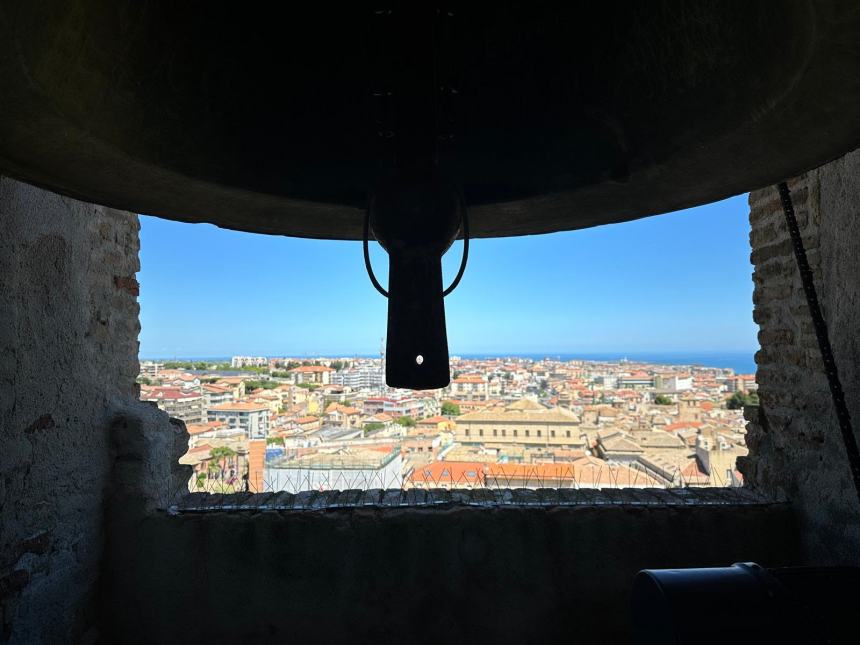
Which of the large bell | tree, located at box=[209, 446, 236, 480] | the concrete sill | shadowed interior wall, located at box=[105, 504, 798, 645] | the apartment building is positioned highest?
the large bell

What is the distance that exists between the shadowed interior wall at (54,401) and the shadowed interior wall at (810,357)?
9.42ft

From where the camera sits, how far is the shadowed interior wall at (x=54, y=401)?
1.84 meters

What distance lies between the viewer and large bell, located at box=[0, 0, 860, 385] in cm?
72

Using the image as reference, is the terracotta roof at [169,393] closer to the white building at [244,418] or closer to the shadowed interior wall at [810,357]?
the white building at [244,418]

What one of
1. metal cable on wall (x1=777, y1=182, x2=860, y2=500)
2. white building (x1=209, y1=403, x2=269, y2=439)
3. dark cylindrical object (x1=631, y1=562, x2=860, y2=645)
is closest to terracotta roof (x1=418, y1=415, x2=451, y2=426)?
white building (x1=209, y1=403, x2=269, y2=439)

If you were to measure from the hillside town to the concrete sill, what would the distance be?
0.16 m

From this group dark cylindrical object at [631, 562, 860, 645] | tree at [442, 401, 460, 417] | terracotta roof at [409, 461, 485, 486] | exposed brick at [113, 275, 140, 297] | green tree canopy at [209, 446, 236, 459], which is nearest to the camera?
dark cylindrical object at [631, 562, 860, 645]

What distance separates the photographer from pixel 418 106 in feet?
2.63

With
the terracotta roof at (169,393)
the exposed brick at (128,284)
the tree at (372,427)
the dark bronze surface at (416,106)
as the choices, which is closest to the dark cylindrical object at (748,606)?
the dark bronze surface at (416,106)

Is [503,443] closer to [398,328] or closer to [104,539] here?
[104,539]

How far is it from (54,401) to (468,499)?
1.71 meters

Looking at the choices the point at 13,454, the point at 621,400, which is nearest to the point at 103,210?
the point at 13,454

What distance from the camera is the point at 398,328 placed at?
2.60 feet

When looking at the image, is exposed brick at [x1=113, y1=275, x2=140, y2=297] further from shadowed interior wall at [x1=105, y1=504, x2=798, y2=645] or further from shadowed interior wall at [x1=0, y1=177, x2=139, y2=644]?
shadowed interior wall at [x1=105, y1=504, x2=798, y2=645]
